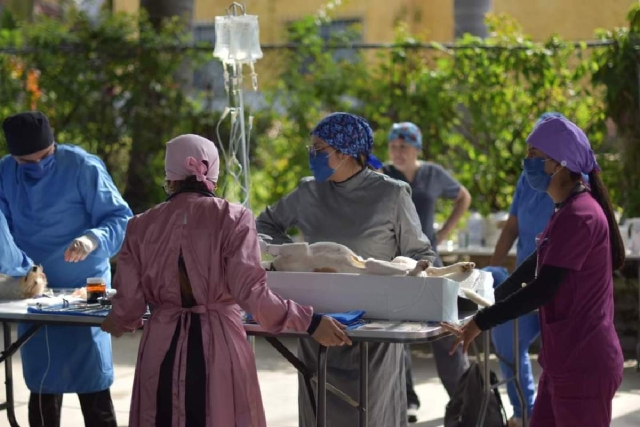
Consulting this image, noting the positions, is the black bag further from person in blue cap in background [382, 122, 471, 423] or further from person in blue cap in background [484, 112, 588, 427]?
person in blue cap in background [382, 122, 471, 423]

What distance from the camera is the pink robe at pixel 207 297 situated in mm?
3750

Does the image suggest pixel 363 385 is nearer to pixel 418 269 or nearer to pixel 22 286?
pixel 418 269

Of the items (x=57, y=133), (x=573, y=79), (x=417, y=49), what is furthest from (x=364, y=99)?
(x=57, y=133)

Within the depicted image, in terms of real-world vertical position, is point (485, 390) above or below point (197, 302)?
below

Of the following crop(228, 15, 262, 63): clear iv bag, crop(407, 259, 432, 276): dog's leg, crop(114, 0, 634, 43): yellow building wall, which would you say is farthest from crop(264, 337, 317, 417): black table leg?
crop(114, 0, 634, 43): yellow building wall

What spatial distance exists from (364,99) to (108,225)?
4627mm

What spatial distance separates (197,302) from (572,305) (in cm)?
128

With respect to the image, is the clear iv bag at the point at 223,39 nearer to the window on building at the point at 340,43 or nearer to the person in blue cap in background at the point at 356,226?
the person in blue cap in background at the point at 356,226

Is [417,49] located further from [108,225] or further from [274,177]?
[108,225]

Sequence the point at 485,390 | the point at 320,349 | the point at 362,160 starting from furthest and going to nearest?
the point at 485,390
the point at 362,160
the point at 320,349

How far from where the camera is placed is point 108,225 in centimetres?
499

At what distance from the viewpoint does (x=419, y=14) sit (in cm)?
1945

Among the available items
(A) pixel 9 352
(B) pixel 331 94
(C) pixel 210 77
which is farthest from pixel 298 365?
(C) pixel 210 77

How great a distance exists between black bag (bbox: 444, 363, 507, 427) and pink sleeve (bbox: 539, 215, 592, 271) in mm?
1541
